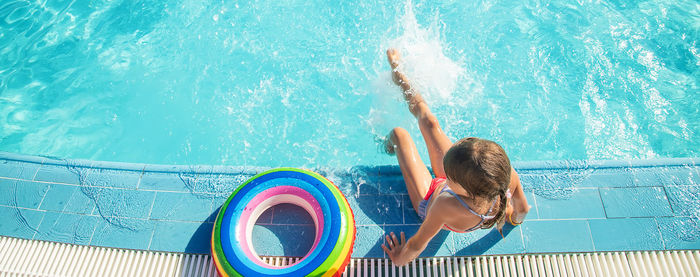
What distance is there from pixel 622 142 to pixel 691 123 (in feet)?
2.93

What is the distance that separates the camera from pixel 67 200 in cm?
384

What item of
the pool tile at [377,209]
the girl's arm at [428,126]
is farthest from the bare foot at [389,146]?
the pool tile at [377,209]

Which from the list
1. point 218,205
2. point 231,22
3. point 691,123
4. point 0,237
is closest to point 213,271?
point 218,205

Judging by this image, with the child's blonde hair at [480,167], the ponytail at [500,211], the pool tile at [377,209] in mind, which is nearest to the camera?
the child's blonde hair at [480,167]

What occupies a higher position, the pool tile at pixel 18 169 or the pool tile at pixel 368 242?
the pool tile at pixel 18 169

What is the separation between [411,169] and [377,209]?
50cm

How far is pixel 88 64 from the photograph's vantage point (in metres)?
5.36

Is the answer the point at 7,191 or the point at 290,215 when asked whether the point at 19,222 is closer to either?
the point at 7,191

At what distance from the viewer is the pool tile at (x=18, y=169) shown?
158 inches

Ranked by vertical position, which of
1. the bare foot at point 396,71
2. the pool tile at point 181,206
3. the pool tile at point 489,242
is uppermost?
the bare foot at point 396,71

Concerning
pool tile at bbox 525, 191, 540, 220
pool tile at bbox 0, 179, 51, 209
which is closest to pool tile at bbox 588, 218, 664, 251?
pool tile at bbox 525, 191, 540, 220

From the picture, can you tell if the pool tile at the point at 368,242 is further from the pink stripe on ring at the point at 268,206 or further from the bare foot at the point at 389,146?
the bare foot at the point at 389,146

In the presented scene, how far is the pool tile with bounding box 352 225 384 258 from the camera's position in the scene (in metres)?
3.45

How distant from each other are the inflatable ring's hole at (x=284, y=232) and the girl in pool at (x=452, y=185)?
0.72 metres
